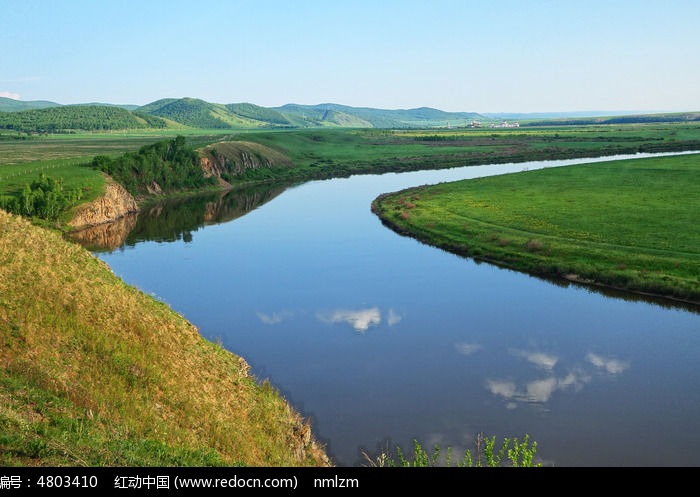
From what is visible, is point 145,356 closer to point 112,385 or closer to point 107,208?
point 112,385

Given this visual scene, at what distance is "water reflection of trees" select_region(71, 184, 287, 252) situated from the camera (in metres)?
81.9

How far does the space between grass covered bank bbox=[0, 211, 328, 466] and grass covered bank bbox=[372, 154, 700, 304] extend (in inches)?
1521

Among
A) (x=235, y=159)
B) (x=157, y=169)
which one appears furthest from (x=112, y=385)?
(x=235, y=159)

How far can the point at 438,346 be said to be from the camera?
4091 centimetres

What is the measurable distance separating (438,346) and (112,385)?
23256 mm

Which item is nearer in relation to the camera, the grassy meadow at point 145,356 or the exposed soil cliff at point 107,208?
the grassy meadow at point 145,356

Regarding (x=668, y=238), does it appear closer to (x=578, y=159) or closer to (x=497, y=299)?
(x=497, y=299)

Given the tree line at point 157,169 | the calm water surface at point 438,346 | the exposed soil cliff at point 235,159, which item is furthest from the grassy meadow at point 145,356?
the exposed soil cliff at point 235,159

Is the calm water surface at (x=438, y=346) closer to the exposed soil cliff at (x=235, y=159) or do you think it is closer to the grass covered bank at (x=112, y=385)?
the grass covered bank at (x=112, y=385)

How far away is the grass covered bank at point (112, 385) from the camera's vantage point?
757 inches

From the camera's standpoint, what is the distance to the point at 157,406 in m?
25.0

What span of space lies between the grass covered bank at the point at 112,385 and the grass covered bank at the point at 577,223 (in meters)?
38.6

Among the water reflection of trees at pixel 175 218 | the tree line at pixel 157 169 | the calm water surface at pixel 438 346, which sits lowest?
the calm water surface at pixel 438 346

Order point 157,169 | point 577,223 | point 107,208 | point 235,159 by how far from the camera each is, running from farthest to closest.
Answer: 1. point 235,159
2. point 157,169
3. point 107,208
4. point 577,223
